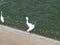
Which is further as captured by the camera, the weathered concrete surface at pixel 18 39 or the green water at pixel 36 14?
the green water at pixel 36 14

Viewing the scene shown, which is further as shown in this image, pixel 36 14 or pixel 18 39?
pixel 36 14

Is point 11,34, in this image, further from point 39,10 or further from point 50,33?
point 39,10

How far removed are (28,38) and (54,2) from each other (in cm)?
627

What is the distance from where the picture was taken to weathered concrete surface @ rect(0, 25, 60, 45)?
7797mm

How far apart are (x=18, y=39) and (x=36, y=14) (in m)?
4.86

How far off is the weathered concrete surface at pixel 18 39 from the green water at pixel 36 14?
1.74 metres

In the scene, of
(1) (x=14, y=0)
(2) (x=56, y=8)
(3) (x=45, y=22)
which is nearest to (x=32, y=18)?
(3) (x=45, y=22)

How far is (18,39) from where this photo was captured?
8062 millimetres

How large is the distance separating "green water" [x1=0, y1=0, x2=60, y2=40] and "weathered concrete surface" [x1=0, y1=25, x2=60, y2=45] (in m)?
1.74

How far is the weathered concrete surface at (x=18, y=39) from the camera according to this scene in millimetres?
7797

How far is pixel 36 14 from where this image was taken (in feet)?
42.0

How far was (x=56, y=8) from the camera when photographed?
1338 centimetres

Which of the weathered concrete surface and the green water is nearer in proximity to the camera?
the weathered concrete surface

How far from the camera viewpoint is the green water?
10883 millimetres
